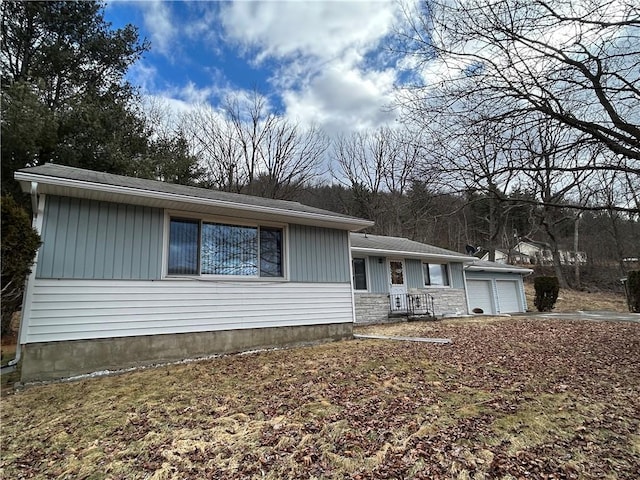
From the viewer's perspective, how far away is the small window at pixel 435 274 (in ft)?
47.6

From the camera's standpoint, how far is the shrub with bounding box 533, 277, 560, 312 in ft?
56.9

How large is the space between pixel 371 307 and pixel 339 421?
9.04 m

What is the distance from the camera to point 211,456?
120 inches

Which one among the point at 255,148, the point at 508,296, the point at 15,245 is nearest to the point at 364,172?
the point at 255,148

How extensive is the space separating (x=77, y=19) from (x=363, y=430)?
17.0 meters

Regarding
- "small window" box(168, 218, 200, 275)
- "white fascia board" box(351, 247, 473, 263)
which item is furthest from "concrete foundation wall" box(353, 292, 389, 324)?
"small window" box(168, 218, 200, 275)

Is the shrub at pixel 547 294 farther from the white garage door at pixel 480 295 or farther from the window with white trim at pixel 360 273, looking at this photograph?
the window with white trim at pixel 360 273

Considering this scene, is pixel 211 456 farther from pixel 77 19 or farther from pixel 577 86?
pixel 77 19

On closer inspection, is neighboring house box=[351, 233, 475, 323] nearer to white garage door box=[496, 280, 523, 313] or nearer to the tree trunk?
white garage door box=[496, 280, 523, 313]

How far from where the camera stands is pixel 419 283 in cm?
1398

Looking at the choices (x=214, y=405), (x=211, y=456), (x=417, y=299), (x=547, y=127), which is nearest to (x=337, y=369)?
(x=214, y=405)

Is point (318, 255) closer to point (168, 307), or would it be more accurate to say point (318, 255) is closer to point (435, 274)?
point (168, 307)

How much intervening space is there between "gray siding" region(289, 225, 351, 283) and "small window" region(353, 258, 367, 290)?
3866 millimetres

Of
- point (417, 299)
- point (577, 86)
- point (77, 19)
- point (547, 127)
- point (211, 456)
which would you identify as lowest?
point (211, 456)
